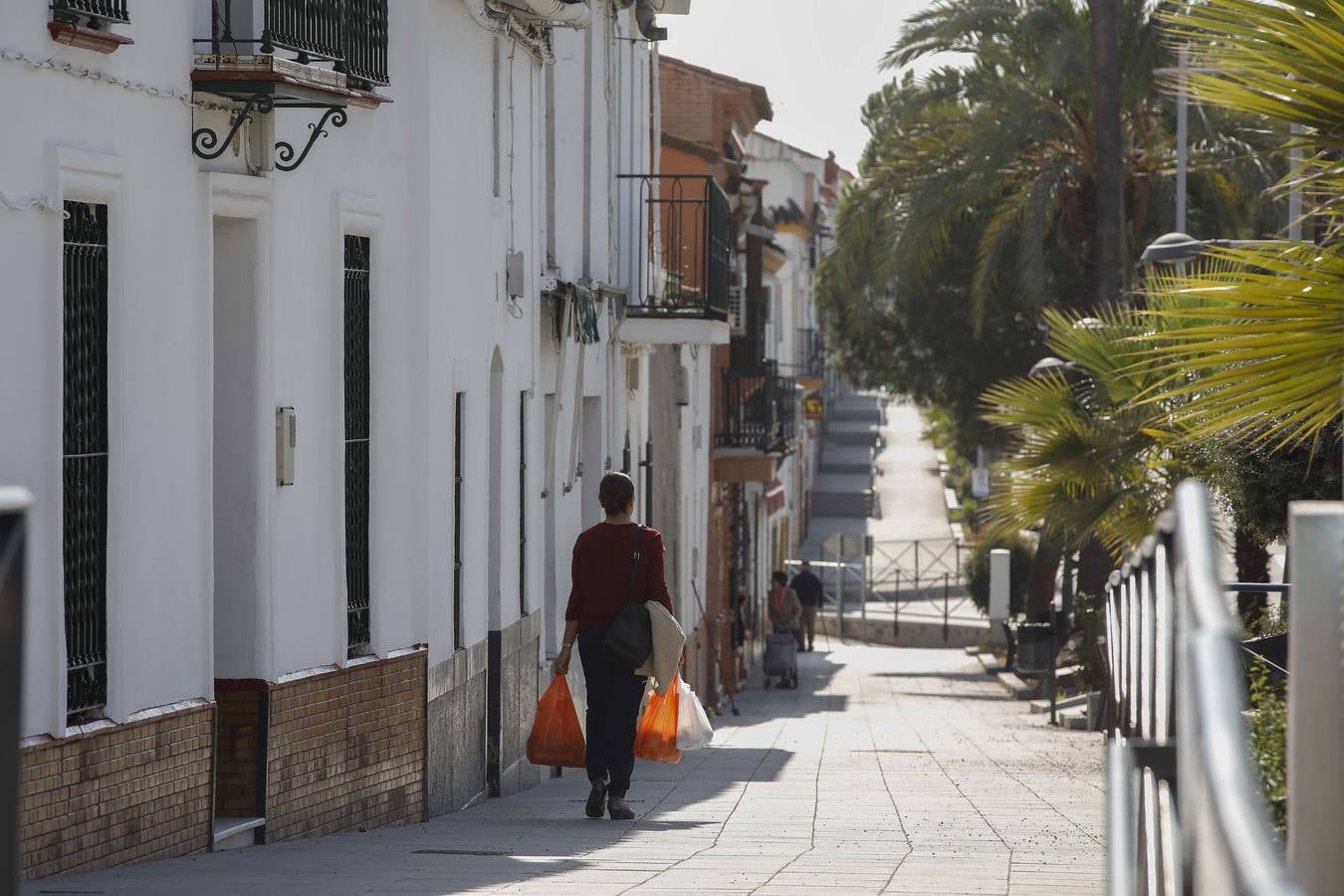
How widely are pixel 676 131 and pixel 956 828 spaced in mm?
25447

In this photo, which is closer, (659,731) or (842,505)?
(659,731)

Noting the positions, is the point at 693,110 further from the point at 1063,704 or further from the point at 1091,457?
the point at 1091,457

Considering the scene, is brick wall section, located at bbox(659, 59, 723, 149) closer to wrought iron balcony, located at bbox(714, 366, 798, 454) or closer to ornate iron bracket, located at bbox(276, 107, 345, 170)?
wrought iron balcony, located at bbox(714, 366, 798, 454)

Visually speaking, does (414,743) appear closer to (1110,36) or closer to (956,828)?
(956,828)

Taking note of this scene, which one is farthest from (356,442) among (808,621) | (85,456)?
(808,621)

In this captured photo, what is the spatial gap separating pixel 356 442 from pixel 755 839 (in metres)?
3.08

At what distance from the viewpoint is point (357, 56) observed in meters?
10.0

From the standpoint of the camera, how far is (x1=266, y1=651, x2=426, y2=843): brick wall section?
911 centimetres

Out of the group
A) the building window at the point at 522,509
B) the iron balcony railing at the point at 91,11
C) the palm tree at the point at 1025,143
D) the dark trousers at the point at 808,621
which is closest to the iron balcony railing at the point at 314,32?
the iron balcony railing at the point at 91,11

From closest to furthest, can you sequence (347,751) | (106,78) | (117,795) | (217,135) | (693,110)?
(117,795) < (106,78) < (217,135) < (347,751) < (693,110)

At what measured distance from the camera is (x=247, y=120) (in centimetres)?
878

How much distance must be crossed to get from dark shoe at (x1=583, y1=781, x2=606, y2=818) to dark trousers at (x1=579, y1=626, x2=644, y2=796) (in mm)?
31

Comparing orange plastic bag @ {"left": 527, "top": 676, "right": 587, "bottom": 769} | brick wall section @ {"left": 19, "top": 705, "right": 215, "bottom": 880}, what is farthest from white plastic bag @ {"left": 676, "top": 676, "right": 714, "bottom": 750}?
brick wall section @ {"left": 19, "top": 705, "right": 215, "bottom": 880}

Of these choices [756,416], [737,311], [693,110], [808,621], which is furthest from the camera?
[808,621]
